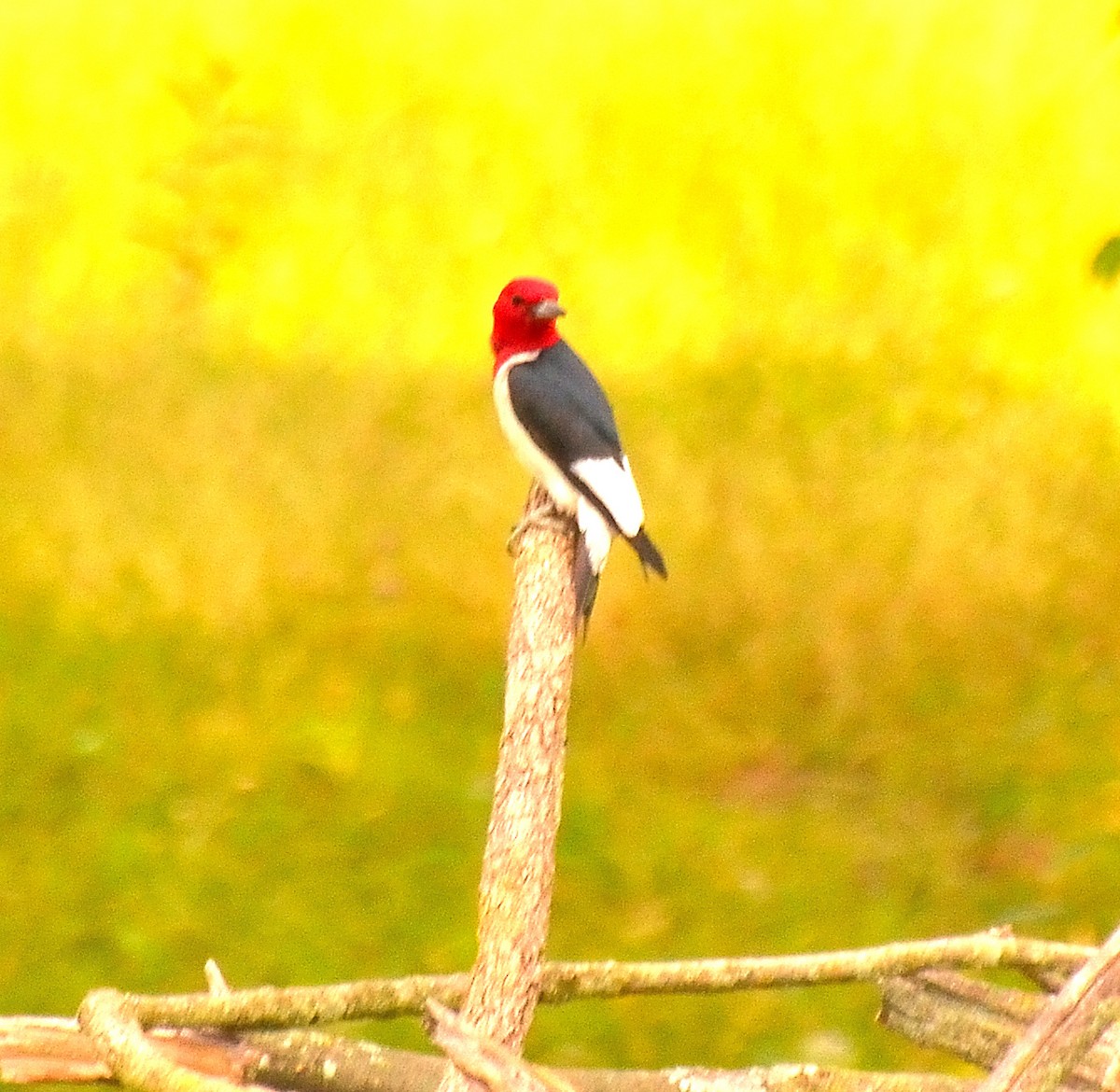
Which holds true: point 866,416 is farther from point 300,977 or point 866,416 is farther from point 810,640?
point 300,977

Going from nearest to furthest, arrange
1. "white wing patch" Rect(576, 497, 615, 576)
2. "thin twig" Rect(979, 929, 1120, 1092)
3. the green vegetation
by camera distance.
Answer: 1. "thin twig" Rect(979, 929, 1120, 1092)
2. "white wing patch" Rect(576, 497, 615, 576)
3. the green vegetation

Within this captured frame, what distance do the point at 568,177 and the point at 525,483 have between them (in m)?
0.74

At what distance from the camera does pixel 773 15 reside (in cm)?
402

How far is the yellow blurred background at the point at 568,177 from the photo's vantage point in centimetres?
379

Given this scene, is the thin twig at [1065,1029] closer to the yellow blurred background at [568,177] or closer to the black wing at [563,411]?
the black wing at [563,411]

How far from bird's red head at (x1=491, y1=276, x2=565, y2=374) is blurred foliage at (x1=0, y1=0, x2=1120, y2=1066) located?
112 centimetres

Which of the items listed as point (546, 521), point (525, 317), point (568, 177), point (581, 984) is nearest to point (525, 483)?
point (568, 177)

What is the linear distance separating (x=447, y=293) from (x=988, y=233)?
1.16m

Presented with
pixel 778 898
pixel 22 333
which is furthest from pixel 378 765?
pixel 22 333

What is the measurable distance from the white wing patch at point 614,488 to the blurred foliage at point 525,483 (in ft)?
3.50

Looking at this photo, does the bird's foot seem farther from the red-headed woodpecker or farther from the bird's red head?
the bird's red head

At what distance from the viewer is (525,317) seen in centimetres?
219

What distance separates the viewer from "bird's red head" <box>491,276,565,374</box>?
6.96ft

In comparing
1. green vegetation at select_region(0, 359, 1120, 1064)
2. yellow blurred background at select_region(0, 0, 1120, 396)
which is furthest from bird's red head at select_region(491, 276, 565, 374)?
yellow blurred background at select_region(0, 0, 1120, 396)
